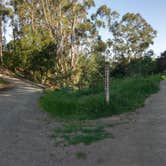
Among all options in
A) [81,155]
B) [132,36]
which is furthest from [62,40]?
[81,155]

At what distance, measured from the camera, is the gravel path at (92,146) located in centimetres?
566

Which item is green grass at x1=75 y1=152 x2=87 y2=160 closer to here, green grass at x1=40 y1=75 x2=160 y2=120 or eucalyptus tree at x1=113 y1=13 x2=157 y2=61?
green grass at x1=40 y1=75 x2=160 y2=120

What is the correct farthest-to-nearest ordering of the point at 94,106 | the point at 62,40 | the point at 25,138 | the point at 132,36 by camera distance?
the point at 132,36 < the point at 62,40 < the point at 94,106 < the point at 25,138

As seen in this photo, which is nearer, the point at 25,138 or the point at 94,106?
the point at 25,138

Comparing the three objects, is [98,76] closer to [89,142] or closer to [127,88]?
[127,88]

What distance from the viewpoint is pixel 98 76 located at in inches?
778

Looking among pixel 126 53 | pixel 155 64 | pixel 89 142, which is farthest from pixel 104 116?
pixel 126 53

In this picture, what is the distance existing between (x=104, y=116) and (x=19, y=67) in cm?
2327

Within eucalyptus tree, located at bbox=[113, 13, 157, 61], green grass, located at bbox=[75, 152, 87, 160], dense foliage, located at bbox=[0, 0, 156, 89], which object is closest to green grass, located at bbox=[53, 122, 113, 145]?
green grass, located at bbox=[75, 152, 87, 160]

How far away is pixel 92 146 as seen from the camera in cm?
660

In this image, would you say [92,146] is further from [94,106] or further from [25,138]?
[94,106]

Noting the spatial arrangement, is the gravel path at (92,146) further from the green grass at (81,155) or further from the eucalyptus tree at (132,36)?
the eucalyptus tree at (132,36)

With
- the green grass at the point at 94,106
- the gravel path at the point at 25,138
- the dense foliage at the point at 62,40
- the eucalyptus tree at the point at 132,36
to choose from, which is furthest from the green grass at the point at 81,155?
the eucalyptus tree at the point at 132,36

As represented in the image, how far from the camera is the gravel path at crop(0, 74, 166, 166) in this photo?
5.66m
